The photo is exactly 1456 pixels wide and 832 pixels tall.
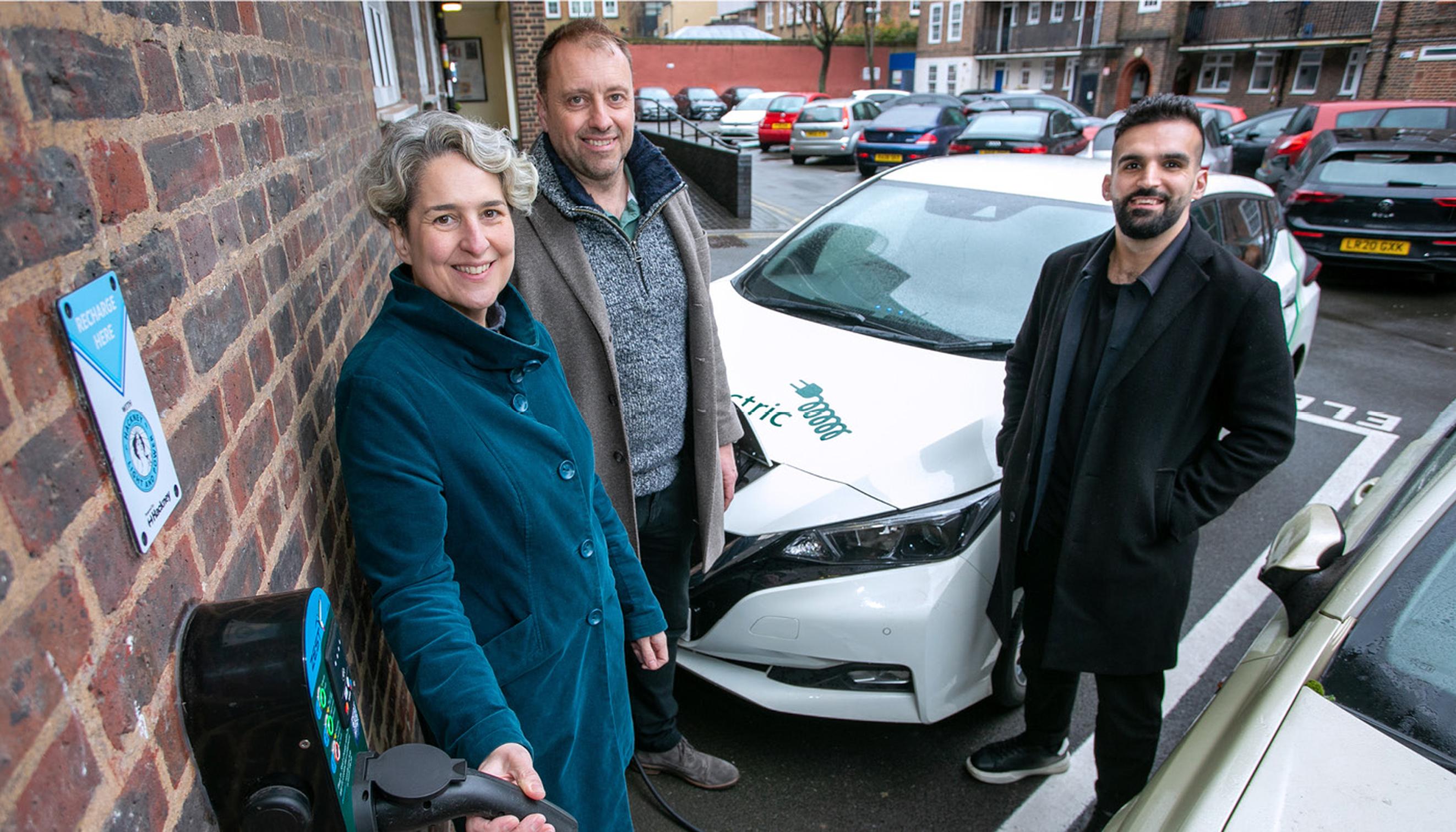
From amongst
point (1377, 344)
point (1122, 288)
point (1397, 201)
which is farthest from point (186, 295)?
point (1397, 201)

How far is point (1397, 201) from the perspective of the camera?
7.98 m

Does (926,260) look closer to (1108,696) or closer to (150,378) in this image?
(1108,696)

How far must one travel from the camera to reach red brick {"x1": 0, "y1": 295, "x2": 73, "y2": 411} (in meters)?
0.64

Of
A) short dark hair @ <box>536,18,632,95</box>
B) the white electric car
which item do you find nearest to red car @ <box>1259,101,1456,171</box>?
the white electric car

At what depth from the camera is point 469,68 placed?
1484cm

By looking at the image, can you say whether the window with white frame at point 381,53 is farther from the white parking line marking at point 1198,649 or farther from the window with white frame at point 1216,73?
the window with white frame at point 1216,73

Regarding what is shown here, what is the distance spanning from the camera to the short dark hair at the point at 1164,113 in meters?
2.11

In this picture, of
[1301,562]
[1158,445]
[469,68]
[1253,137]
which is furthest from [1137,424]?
[469,68]

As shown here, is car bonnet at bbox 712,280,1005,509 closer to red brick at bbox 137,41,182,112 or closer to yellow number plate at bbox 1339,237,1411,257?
red brick at bbox 137,41,182,112

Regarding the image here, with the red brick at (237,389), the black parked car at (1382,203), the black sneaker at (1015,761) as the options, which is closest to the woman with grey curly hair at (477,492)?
the red brick at (237,389)

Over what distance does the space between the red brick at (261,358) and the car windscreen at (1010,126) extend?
44.2 ft

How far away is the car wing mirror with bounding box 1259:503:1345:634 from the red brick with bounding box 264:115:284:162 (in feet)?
7.75

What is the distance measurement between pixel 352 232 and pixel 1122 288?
192 cm

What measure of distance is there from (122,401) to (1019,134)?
13995 millimetres
